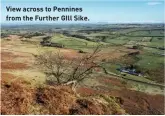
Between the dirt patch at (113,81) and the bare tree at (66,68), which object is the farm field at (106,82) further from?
the bare tree at (66,68)

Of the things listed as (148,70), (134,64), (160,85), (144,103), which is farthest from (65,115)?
(134,64)

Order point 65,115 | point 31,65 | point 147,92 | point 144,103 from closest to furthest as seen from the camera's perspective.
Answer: point 65,115, point 144,103, point 147,92, point 31,65

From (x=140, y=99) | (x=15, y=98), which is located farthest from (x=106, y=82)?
(x=15, y=98)

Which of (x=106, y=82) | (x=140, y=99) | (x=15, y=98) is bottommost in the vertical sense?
(x=140, y=99)

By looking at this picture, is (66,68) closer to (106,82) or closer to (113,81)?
(106,82)

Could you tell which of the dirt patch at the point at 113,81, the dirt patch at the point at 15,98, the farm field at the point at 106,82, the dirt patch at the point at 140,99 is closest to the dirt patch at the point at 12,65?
the farm field at the point at 106,82

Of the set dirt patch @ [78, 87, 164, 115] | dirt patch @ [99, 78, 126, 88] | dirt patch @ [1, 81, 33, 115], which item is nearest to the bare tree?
dirt patch @ [78, 87, 164, 115]

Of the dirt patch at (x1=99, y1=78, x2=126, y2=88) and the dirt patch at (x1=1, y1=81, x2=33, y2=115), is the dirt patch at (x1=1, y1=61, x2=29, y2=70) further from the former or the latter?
the dirt patch at (x1=1, y1=81, x2=33, y2=115)

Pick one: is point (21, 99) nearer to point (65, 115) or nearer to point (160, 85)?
point (65, 115)

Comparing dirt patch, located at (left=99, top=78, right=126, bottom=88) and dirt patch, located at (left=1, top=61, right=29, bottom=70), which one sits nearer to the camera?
dirt patch, located at (left=99, top=78, right=126, bottom=88)

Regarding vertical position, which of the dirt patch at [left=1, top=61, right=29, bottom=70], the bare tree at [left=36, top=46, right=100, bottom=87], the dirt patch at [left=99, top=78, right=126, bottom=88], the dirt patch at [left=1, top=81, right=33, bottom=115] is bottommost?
the dirt patch at [left=99, top=78, right=126, bottom=88]

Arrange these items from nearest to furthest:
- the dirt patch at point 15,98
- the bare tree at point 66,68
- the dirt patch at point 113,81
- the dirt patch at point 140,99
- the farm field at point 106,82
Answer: the dirt patch at point 15,98 < the farm field at point 106,82 < the bare tree at point 66,68 < the dirt patch at point 140,99 < the dirt patch at point 113,81
